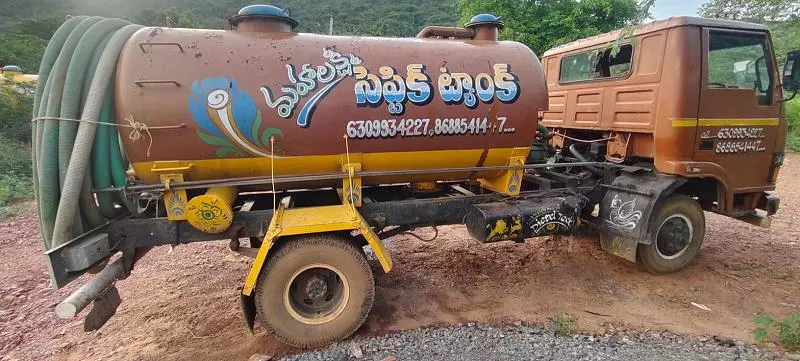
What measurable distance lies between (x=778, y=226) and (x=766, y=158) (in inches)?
110

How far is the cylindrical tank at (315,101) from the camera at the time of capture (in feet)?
10.4

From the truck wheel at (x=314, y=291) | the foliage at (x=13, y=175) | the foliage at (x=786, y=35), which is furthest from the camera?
the foliage at (x=786, y=35)

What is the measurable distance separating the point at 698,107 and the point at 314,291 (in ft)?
13.6

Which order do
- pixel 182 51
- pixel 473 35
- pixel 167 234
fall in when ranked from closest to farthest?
pixel 182 51
pixel 167 234
pixel 473 35

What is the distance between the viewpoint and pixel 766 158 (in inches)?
192

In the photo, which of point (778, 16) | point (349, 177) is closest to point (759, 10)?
point (778, 16)

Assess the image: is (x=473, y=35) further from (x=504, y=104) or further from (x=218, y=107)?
(x=218, y=107)

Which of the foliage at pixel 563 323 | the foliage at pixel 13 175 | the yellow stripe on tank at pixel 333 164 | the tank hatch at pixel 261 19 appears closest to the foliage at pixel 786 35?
the foliage at pixel 563 323

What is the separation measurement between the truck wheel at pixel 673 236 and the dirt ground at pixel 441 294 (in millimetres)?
186

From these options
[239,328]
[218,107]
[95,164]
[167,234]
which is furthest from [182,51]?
[239,328]

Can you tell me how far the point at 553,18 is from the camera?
13.1m

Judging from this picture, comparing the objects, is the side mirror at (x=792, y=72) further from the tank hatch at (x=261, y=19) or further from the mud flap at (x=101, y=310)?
the mud flap at (x=101, y=310)

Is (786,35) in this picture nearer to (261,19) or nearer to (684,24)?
(684,24)

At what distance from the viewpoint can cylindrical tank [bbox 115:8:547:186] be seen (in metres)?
3.18
